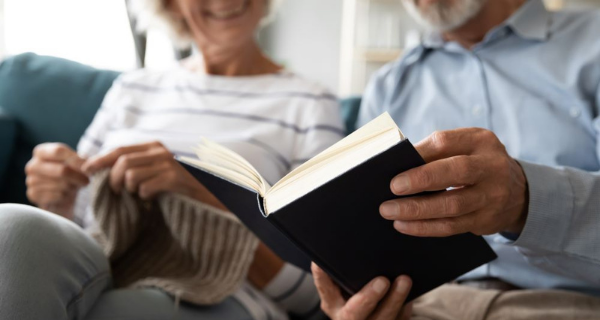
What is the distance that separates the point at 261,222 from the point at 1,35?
2897mm

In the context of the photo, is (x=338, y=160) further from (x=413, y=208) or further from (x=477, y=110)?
(x=477, y=110)

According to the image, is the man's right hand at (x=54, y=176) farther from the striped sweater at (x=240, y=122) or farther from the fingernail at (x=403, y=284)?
the fingernail at (x=403, y=284)

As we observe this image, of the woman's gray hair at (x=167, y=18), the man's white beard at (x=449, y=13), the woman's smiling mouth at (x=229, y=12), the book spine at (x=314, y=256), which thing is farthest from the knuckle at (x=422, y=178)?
the woman's gray hair at (x=167, y=18)

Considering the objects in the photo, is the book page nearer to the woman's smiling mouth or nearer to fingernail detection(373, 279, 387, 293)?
fingernail detection(373, 279, 387, 293)

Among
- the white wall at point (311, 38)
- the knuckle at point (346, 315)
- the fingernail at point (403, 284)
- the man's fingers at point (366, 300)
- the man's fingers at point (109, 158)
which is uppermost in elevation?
the man's fingers at point (109, 158)

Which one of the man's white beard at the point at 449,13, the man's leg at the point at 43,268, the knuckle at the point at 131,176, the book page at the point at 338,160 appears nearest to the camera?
the book page at the point at 338,160

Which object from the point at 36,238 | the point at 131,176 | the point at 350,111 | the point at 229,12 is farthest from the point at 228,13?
the point at 36,238

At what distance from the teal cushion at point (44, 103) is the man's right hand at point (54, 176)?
36 cm

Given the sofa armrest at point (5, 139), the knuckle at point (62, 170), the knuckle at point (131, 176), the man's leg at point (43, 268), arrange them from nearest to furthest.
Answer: the man's leg at point (43, 268)
the knuckle at point (131, 176)
the knuckle at point (62, 170)
the sofa armrest at point (5, 139)

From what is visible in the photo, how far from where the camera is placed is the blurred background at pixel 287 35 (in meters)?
3.27

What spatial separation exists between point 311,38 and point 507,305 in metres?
3.83

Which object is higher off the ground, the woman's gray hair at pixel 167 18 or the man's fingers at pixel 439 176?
the man's fingers at pixel 439 176

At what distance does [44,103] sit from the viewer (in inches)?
67.0

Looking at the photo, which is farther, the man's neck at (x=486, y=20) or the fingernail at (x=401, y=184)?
the man's neck at (x=486, y=20)
